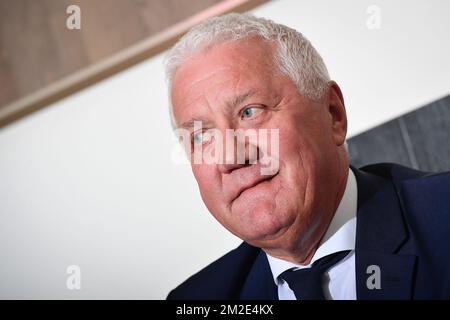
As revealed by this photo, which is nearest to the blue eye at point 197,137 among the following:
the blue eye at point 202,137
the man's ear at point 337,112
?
the blue eye at point 202,137

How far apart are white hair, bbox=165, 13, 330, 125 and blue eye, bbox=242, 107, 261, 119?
0.06 metres

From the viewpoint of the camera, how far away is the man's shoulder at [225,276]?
85cm

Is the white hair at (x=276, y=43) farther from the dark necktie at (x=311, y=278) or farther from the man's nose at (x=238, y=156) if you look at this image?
the dark necktie at (x=311, y=278)

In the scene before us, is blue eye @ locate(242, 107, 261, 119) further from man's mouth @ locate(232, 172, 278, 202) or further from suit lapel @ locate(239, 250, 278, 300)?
suit lapel @ locate(239, 250, 278, 300)

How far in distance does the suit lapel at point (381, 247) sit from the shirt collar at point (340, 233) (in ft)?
0.04

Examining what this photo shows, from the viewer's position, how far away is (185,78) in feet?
2.44

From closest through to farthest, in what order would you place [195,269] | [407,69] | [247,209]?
[247,209] → [407,69] → [195,269]

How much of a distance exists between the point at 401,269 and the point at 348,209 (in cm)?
11

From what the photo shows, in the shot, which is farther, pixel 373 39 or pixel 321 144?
pixel 373 39

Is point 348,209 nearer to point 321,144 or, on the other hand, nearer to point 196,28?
point 321,144

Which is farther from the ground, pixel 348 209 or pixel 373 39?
pixel 373 39

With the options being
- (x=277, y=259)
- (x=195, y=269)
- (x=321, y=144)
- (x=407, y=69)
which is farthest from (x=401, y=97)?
(x=195, y=269)

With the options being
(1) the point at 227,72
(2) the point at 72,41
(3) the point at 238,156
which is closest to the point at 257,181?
(3) the point at 238,156
